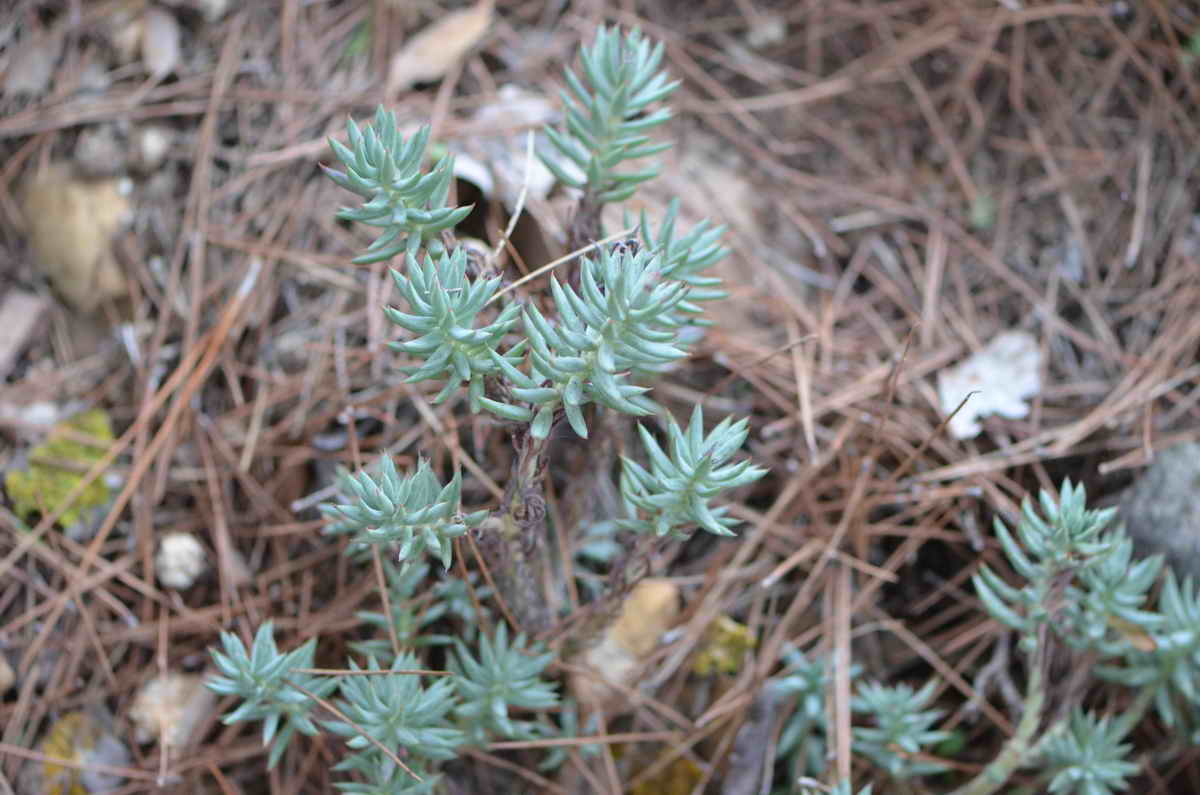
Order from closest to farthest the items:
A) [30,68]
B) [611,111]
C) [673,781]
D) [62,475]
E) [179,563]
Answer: [611,111]
[673,781]
[179,563]
[62,475]
[30,68]

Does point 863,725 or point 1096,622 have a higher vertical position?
point 1096,622

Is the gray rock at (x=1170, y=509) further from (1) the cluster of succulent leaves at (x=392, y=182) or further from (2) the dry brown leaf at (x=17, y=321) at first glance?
(2) the dry brown leaf at (x=17, y=321)

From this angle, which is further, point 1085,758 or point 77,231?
point 77,231

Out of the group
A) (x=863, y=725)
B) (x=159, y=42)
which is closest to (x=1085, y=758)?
(x=863, y=725)

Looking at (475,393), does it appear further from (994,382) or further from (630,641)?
(994,382)

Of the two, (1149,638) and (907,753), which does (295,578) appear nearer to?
(907,753)

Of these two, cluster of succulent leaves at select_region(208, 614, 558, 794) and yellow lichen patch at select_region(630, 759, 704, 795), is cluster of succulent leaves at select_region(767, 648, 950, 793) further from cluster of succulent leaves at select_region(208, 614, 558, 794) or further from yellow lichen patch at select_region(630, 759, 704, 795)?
cluster of succulent leaves at select_region(208, 614, 558, 794)


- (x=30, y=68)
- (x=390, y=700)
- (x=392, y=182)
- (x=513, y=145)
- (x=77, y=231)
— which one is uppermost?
(x=392, y=182)

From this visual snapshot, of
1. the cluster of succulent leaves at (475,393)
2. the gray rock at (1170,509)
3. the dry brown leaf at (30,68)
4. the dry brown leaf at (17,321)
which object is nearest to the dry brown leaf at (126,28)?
the dry brown leaf at (30,68)
